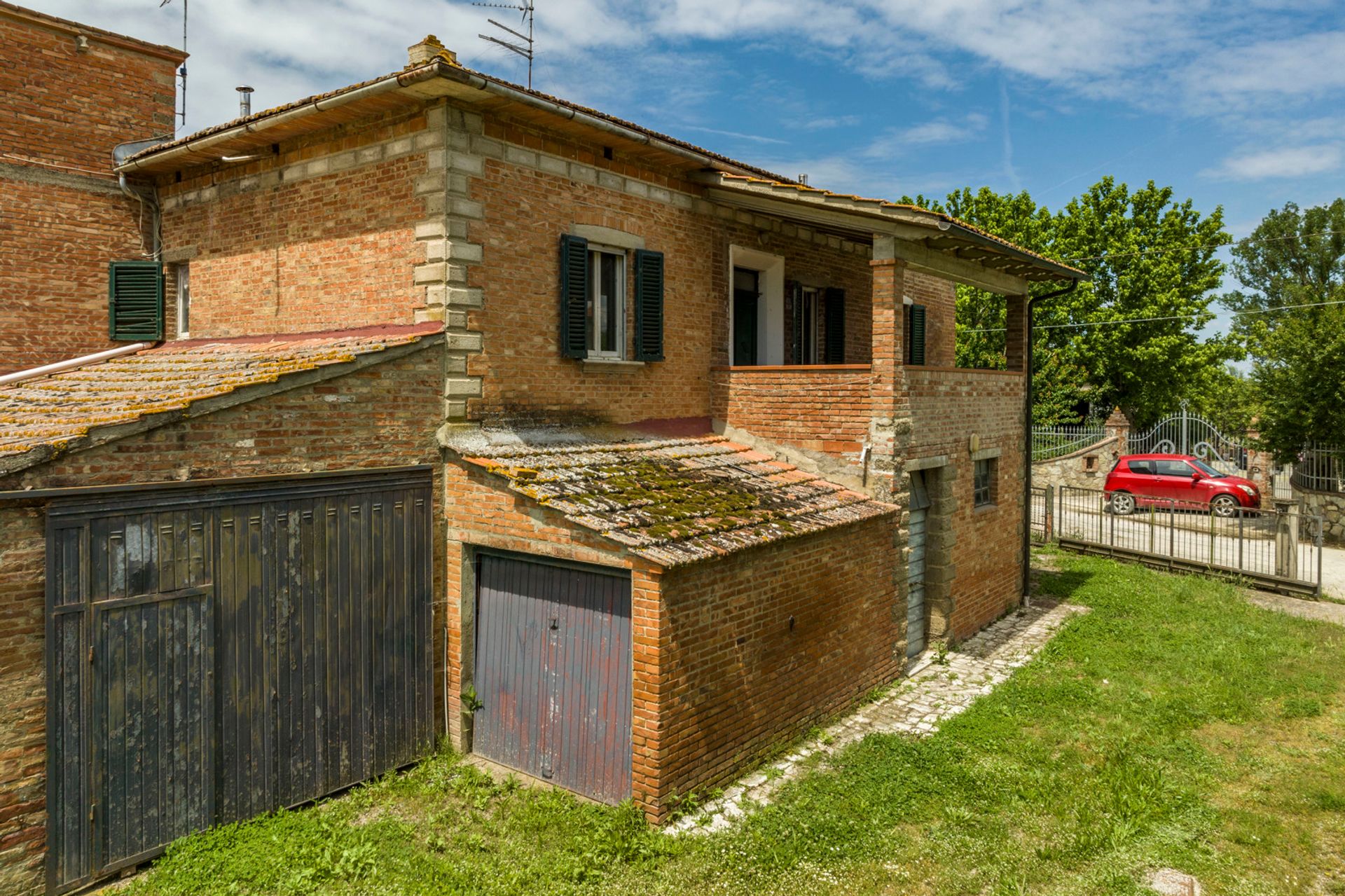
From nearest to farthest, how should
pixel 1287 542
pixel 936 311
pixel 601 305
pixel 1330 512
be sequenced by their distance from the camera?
pixel 601 305
pixel 1287 542
pixel 936 311
pixel 1330 512

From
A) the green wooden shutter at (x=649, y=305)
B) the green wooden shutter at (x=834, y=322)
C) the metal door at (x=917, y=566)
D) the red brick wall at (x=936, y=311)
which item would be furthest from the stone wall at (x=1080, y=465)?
the green wooden shutter at (x=649, y=305)

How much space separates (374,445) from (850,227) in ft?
20.0

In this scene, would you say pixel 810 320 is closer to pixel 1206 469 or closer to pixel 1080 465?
pixel 1206 469

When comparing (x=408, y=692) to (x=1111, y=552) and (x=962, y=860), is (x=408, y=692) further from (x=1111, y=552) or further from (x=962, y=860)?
(x=1111, y=552)

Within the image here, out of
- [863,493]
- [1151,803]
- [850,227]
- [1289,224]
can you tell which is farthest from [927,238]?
[1289,224]

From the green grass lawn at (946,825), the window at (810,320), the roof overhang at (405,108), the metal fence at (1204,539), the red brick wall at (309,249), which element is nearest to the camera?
the green grass lawn at (946,825)

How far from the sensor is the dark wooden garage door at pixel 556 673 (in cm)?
688

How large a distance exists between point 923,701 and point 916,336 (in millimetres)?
8201

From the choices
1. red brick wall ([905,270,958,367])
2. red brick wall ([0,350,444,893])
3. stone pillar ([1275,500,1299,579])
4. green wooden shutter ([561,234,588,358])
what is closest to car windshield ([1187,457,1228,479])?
stone pillar ([1275,500,1299,579])

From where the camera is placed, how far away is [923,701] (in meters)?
9.28

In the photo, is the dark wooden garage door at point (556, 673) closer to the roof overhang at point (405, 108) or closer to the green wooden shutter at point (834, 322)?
the roof overhang at point (405, 108)

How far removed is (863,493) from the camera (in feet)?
31.6

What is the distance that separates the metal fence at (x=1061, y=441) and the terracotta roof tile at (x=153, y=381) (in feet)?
73.8

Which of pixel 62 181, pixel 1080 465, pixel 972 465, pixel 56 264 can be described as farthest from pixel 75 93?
pixel 1080 465
